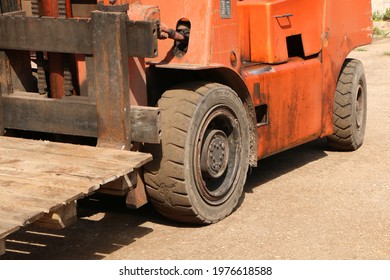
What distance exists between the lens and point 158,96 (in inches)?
267

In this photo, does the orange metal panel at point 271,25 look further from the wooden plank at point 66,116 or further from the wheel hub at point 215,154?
the wooden plank at point 66,116

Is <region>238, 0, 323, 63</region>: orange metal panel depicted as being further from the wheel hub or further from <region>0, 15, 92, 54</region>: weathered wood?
<region>0, 15, 92, 54</region>: weathered wood

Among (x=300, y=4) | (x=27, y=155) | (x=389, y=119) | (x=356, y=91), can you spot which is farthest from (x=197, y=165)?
(x=389, y=119)

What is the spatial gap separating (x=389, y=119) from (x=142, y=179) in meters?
5.36

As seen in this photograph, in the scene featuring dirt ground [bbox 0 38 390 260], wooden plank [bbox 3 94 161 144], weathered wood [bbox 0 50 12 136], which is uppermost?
weathered wood [bbox 0 50 12 136]

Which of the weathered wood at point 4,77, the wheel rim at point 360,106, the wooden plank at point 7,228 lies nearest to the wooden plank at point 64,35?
the weathered wood at point 4,77

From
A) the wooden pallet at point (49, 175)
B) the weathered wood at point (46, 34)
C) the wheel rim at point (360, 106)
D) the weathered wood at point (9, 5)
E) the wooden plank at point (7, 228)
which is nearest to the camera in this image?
the wooden plank at point (7, 228)

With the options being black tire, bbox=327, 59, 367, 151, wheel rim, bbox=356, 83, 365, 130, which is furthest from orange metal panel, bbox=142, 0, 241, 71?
wheel rim, bbox=356, 83, 365, 130

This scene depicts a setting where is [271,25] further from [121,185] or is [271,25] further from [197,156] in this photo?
[121,185]

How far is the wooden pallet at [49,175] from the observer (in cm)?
498

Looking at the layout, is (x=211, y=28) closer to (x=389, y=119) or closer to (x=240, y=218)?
(x=240, y=218)

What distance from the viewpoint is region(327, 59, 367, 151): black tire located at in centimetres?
890

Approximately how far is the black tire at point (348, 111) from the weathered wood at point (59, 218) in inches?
169

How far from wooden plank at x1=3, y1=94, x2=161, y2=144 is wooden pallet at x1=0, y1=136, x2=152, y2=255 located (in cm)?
15
